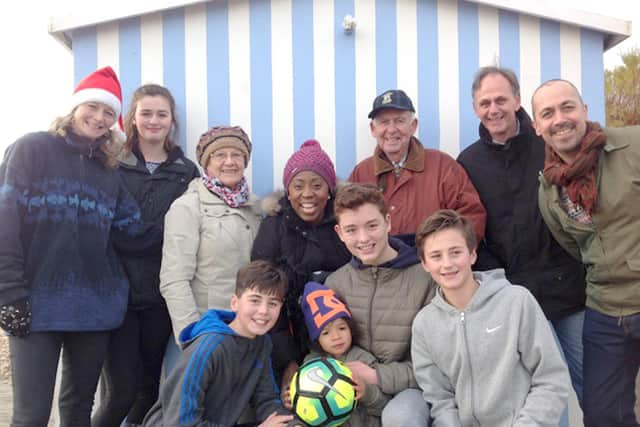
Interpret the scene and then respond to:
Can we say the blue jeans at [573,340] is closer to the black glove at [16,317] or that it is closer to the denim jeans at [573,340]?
the denim jeans at [573,340]

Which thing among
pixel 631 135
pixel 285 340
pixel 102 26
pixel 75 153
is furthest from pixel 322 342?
pixel 102 26

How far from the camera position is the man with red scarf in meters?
3.17

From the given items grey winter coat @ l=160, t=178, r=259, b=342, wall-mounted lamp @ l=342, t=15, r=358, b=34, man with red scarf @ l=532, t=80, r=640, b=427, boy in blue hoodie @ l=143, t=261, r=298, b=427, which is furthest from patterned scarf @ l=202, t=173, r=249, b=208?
man with red scarf @ l=532, t=80, r=640, b=427

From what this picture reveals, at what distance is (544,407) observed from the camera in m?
2.77

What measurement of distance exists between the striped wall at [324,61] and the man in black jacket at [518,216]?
0.83 m

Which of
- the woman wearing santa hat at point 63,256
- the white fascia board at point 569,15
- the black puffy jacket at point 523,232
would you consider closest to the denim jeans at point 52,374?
the woman wearing santa hat at point 63,256

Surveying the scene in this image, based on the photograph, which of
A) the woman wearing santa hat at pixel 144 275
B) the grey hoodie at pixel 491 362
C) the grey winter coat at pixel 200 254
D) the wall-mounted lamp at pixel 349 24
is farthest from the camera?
the wall-mounted lamp at pixel 349 24

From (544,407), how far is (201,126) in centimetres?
324

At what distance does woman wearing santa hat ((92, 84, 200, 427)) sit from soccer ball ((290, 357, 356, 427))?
1.31 metres

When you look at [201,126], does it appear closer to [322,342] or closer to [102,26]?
[102,26]

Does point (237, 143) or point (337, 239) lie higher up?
point (237, 143)

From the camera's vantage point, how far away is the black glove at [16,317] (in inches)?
115

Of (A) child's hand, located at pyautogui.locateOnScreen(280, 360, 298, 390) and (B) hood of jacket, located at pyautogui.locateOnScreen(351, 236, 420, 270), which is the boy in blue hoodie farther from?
(B) hood of jacket, located at pyautogui.locateOnScreen(351, 236, 420, 270)

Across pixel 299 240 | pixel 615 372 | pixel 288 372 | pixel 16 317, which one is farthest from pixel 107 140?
pixel 615 372
